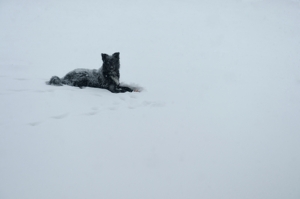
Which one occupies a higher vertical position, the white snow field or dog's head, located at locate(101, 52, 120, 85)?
dog's head, located at locate(101, 52, 120, 85)

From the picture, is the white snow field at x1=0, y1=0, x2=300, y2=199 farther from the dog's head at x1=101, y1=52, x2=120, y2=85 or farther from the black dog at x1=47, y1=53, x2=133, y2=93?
the dog's head at x1=101, y1=52, x2=120, y2=85

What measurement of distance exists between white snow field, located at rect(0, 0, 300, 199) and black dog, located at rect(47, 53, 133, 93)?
16.3 inches

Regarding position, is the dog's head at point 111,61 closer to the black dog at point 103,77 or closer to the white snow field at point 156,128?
the black dog at point 103,77

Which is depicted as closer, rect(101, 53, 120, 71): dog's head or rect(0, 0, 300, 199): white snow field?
rect(0, 0, 300, 199): white snow field

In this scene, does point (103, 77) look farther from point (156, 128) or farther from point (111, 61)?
point (156, 128)

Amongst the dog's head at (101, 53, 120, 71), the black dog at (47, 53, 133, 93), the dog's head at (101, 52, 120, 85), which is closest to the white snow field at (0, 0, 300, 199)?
the black dog at (47, 53, 133, 93)

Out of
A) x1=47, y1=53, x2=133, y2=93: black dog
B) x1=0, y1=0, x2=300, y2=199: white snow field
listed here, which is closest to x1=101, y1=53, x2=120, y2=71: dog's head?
x1=47, y1=53, x2=133, y2=93: black dog

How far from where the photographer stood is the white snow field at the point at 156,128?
2.41 meters

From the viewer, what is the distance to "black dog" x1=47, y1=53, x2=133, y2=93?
18.7ft

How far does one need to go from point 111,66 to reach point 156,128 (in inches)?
112

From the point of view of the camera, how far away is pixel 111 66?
5.78 meters

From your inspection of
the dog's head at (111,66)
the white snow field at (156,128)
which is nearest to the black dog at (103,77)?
the dog's head at (111,66)

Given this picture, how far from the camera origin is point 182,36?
13.7m

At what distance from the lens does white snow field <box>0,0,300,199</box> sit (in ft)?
7.91
